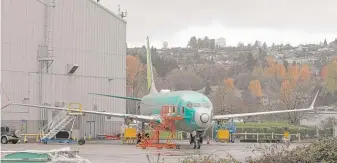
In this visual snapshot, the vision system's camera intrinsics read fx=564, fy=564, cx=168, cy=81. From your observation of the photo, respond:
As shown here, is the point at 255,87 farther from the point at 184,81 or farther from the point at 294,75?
the point at 184,81

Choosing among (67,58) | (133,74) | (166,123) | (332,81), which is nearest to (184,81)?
(133,74)

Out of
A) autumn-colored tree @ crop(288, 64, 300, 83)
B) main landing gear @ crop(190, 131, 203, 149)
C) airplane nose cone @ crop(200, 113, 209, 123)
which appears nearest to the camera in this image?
airplane nose cone @ crop(200, 113, 209, 123)

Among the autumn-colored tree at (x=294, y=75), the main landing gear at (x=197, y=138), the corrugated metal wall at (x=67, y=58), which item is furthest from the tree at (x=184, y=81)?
the main landing gear at (x=197, y=138)

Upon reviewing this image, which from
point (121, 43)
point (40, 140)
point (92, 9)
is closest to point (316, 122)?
point (121, 43)

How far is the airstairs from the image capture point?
4167 cm

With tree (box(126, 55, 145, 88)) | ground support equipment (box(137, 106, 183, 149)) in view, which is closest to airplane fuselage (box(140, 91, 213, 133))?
ground support equipment (box(137, 106, 183, 149))

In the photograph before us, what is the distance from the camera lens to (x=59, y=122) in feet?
144

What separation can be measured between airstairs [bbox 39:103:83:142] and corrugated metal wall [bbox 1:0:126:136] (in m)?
1.02

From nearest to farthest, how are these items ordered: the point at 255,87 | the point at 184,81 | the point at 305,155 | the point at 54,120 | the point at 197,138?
the point at 305,155 → the point at 197,138 → the point at 54,120 → the point at 184,81 → the point at 255,87

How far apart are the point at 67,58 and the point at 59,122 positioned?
5.81 meters

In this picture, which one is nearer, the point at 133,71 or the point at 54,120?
the point at 54,120

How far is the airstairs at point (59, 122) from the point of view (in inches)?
1641

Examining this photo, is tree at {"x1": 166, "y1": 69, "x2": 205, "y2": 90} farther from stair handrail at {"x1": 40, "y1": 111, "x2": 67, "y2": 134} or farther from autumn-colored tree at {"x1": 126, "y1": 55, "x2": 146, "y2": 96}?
stair handrail at {"x1": 40, "y1": 111, "x2": 67, "y2": 134}

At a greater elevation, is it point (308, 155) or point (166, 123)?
point (308, 155)
